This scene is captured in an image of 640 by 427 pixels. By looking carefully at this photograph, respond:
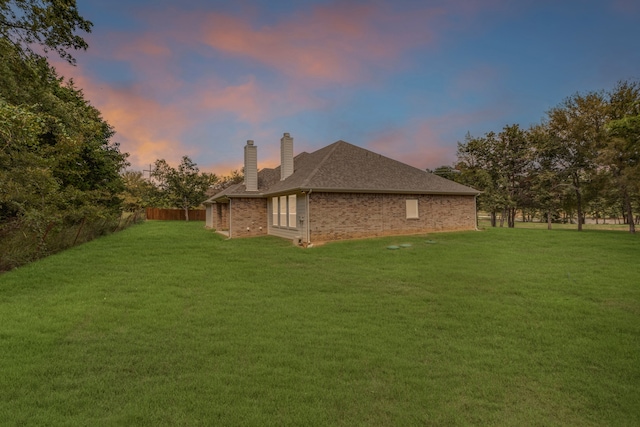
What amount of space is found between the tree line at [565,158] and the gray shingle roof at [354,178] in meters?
9.62

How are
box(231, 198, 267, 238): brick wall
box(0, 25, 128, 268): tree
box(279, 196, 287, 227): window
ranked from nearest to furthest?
box(0, 25, 128, 268): tree
box(279, 196, 287, 227): window
box(231, 198, 267, 238): brick wall

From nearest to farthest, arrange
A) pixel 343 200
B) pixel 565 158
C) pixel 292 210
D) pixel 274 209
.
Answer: pixel 343 200
pixel 292 210
pixel 274 209
pixel 565 158

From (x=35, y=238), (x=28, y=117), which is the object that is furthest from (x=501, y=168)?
(x=35, y=238)

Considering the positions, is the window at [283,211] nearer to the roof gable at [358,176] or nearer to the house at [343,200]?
the house at [343,200]

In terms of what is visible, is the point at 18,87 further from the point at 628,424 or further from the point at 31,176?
the point at 628,424

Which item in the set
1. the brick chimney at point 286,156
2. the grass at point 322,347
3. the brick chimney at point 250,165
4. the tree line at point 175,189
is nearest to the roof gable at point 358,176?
the brick chimney at point 286,156

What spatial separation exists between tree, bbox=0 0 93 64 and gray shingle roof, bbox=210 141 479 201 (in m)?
9.30

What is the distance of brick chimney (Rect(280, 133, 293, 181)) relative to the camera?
63.9 ft

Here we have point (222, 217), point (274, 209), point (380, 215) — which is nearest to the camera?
point (380, 215)

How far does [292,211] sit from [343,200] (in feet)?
9.59

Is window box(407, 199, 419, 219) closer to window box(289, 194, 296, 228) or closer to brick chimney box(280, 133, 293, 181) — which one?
window box(289, 194, 296, 228)

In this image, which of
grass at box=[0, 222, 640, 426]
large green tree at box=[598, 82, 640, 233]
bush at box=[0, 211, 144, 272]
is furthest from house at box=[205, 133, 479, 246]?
large green tree at box=[598, 82, 640, 233]

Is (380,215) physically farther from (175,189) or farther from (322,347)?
(175,189)

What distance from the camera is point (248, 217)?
65.1ft
